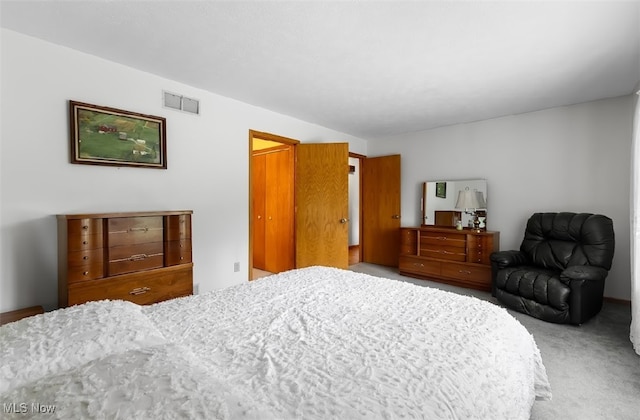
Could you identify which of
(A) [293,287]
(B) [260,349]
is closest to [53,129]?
(A) [293,287]

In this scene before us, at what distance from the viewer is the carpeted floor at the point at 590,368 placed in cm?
172

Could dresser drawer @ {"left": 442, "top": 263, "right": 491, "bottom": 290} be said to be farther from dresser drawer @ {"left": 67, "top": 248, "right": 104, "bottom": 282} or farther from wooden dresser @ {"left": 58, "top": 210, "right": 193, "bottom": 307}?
dresser drawer @ {"left": 67, "top": 248, "right": 104, "bottom": 282}

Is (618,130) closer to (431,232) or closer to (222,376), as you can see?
(431,232)

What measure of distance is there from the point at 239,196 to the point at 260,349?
2.85 m

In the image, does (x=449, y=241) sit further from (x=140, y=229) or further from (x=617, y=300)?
(x=140, y=229)

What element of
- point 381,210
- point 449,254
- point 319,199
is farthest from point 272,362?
point 381,210

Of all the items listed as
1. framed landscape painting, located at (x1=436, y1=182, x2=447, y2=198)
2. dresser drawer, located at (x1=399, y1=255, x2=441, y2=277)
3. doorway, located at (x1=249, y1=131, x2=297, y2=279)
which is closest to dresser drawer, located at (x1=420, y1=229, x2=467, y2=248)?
dresser drawer, located at (x1=399, y1=255, x2=441, y2=277)

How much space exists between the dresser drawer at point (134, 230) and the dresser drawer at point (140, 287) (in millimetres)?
278

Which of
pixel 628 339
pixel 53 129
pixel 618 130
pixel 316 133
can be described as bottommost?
pixel 628 339

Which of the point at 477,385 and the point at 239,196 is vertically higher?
the point at 239,196

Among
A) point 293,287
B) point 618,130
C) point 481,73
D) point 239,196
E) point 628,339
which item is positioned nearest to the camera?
point 293,287

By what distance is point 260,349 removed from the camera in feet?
3.54

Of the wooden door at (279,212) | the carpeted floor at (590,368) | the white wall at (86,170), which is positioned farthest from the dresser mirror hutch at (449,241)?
the white wall at (86,170)

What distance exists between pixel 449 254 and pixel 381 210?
5.21 feet
